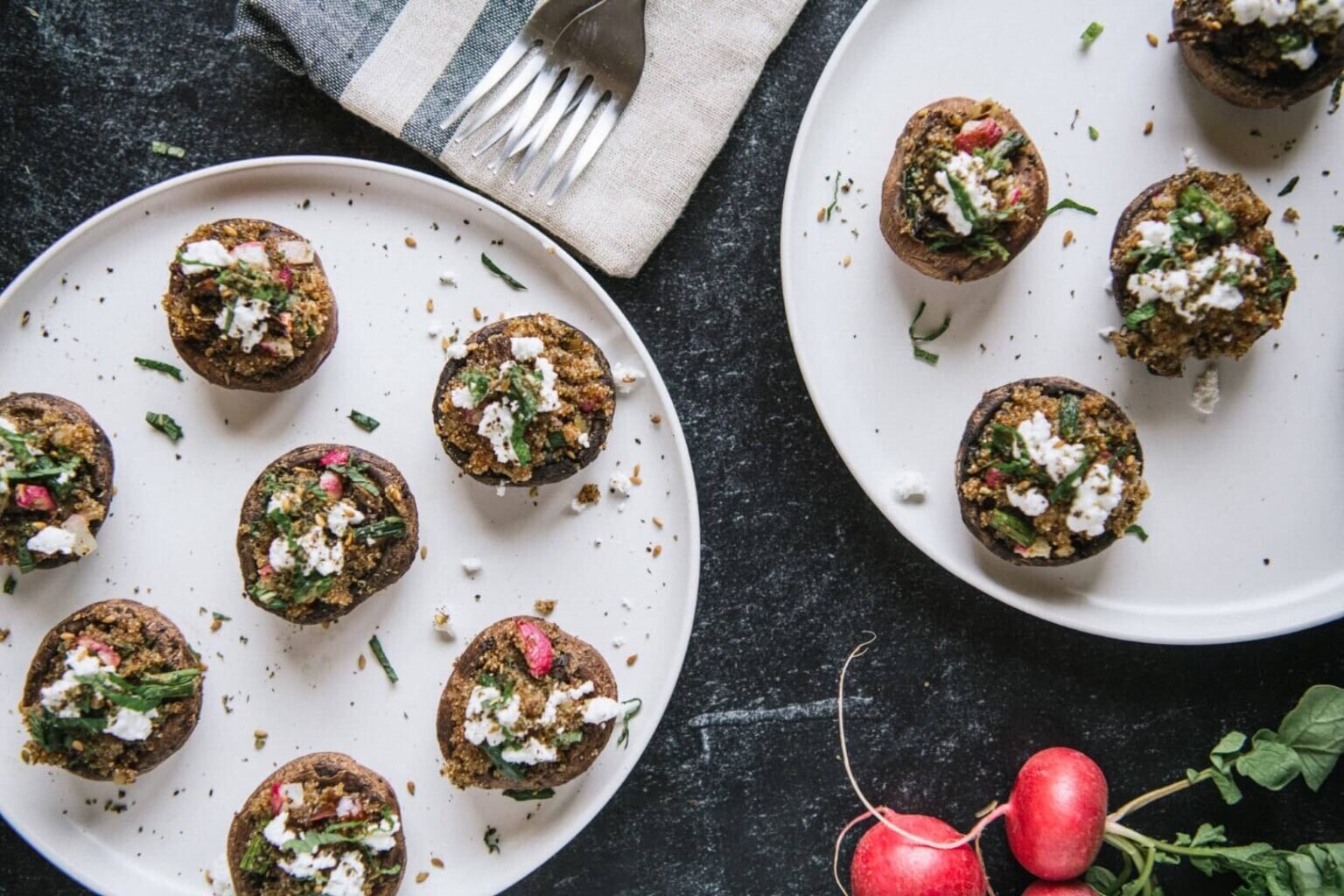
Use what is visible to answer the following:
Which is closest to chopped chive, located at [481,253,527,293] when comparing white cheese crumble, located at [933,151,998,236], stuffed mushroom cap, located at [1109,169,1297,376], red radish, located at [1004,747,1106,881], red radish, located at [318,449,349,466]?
red radish, located at [318,449,349,466]

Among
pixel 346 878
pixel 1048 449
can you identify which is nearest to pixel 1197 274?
pixel 1048 449

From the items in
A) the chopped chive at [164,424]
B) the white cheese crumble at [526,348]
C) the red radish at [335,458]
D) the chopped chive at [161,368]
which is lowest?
the chopped chive at [164,424]

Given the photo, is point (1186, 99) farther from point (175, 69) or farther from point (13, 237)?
point (13, 237)

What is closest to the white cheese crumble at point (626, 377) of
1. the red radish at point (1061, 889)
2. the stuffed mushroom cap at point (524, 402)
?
the stuffed mushroom cap at point (524, 402)

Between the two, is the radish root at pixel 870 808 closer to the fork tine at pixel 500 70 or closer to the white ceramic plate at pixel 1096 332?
the white ceramic plate at pixel 1096 332

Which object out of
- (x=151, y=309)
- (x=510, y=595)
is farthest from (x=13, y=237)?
(x=510, y=595)

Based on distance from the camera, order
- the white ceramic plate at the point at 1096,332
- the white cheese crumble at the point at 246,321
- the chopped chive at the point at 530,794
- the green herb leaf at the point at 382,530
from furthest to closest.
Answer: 1. the white ceramic plate at the point at 1096,332
2. the chopped chive at the point at 530,794
3. the green herb leaf at the point at 382,530
4. the white cheese crumble at the point at 246,321

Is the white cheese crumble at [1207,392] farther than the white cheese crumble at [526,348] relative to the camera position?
Yes

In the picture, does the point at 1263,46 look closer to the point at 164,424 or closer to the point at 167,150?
the point at 167,150
